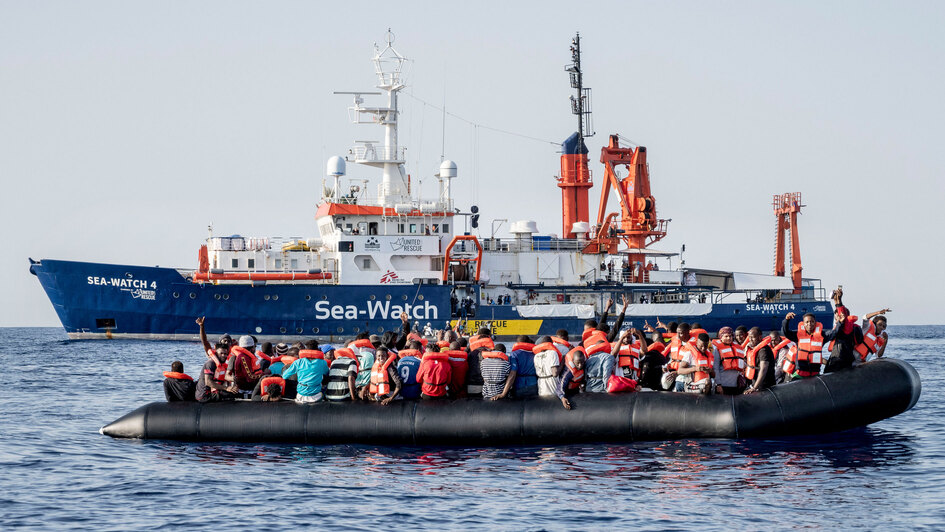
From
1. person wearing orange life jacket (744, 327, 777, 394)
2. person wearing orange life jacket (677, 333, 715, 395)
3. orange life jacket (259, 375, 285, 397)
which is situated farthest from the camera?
orange life jacket (259, 375, 285, 397)

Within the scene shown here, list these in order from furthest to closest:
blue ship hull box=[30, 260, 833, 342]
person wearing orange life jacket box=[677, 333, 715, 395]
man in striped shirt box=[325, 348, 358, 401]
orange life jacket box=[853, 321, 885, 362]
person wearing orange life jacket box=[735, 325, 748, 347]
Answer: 1. blue ship hull box=[30, 260, 833, 342]
2. person wearing orange life jacket box=[735, 325, 748, 347]
3. orange life jacket box=[853, 321, 885, 362]
4. man in striped shirt box=[325, 348, 358, 401]
5. person wearing orange life jacket box=[677, 333, 715, 395]

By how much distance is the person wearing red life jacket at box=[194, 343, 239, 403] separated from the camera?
58.9ft

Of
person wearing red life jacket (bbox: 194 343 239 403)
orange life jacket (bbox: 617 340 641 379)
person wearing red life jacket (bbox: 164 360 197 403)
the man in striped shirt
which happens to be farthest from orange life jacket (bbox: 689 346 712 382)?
A: person wearing red life jacket (bbox: 164 360 197 403)

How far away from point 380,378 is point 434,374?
85 cm

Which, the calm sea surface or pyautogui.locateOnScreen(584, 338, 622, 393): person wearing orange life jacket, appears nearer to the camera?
the calm sea surface

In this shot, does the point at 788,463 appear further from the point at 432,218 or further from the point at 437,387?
the point at 432,218

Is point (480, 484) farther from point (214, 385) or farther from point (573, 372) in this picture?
point (214, 385)

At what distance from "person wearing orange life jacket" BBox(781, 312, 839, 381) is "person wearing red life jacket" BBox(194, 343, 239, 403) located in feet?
28.8

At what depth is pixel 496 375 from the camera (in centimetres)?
1703

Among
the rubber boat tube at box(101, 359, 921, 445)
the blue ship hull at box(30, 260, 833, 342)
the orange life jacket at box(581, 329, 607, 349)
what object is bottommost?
the rubber boat tube at box(101, 359, 921, 445)

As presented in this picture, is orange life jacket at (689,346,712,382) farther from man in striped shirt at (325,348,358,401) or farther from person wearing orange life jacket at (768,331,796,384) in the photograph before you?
man in striped shirt at (325,348,358,401)

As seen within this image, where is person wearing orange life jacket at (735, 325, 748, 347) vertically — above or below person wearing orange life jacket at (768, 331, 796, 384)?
above

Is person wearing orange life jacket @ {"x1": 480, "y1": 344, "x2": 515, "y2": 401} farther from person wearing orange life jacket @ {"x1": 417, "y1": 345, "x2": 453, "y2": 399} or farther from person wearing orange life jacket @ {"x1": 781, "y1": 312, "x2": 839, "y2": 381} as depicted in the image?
person wearing orange life jacket @ {"x1": 781, "y1": 312, "x2": 839, "y2": 381}

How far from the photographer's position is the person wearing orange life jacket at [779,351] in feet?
59.6
